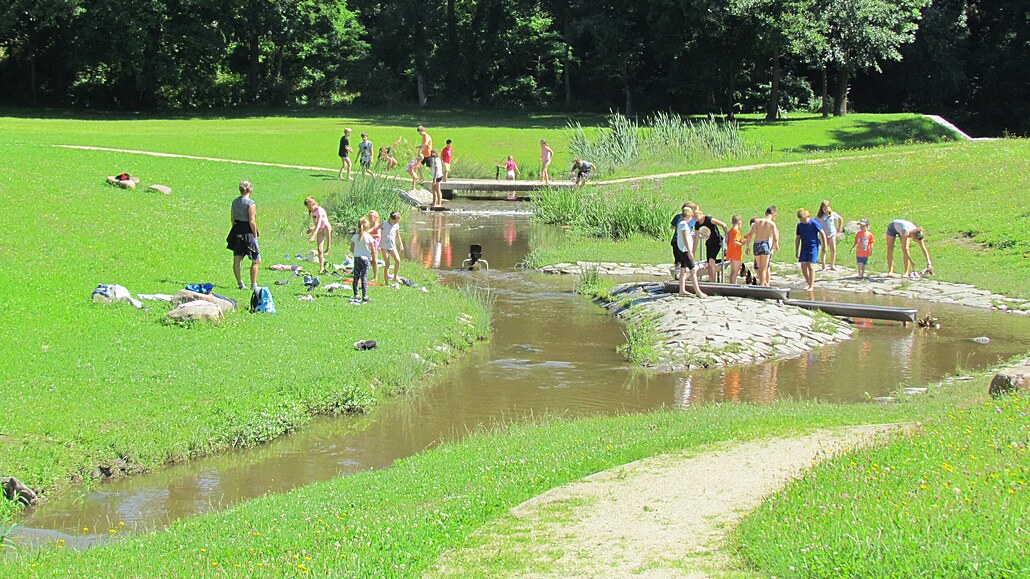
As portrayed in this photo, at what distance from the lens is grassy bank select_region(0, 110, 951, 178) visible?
42906 millimetres

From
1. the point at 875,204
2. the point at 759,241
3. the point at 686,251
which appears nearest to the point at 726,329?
the point at 686,251

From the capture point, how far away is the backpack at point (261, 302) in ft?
58.3

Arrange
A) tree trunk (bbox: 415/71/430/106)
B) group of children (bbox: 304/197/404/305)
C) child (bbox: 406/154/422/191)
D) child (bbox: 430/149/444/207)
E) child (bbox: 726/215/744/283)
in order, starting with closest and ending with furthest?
1. group of children (bbox: 304/197/404/305)
2. child (bbox: 726/215/744/283)
3. child (bbox: 430/149/444/207)
4. child (bbox: 406/154/422/191)
5. tree trunk (bbox: 415/71/430/106)

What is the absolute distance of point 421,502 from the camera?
962 centimetres

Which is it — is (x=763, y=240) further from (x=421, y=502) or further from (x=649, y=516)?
(x=649, y=516)

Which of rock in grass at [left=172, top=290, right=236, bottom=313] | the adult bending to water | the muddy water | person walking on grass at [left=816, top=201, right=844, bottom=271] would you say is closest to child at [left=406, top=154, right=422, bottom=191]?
the muddy water

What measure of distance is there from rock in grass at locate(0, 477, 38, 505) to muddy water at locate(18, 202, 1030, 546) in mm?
165

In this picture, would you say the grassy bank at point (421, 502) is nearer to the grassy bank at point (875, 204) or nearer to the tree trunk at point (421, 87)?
the grassy bank at point (875, 204)

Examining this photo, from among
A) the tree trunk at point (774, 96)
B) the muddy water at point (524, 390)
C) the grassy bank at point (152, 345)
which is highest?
the tree trunk at point (774, 96)

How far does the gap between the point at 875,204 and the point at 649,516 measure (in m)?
25.5

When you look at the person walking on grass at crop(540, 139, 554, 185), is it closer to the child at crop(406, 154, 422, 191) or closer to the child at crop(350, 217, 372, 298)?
the child at crop(406, 154, 422, 191)

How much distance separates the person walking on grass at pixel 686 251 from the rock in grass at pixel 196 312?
26.0ft

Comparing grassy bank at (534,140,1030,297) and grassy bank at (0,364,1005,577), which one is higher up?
grassy bank at (534,140,1030,297)

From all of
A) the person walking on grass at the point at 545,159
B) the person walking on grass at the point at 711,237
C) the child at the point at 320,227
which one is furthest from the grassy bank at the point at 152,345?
the person walking on grass at the point at 545,159
